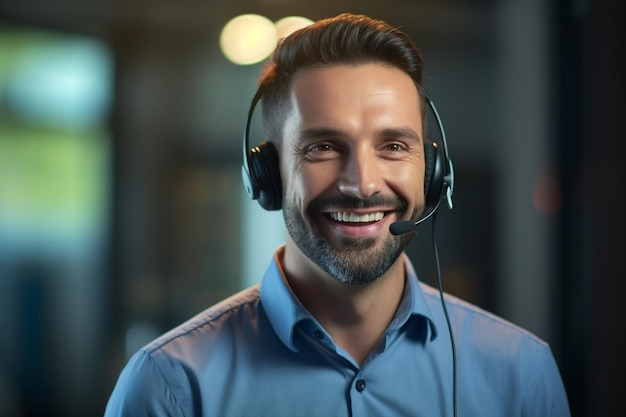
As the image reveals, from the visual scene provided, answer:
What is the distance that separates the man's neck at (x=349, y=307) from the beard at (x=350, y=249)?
2.2 inches

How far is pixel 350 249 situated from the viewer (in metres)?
1.08

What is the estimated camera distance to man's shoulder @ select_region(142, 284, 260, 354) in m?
1.13

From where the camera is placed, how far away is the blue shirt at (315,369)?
1093 mm

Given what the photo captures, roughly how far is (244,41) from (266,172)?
2.00 meters

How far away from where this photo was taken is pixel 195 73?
3.05 meters

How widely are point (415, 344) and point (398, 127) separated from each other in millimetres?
419

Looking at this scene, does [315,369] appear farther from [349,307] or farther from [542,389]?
[542,389]

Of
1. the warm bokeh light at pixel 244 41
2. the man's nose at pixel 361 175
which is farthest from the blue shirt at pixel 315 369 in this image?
the warm bokeh light at pixel 244 41

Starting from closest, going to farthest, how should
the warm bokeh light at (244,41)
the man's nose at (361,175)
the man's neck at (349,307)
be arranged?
1. the man's nose at (361,175)
2. the man's neck at (349,307)
3. the warm bokeh light at (244,41)

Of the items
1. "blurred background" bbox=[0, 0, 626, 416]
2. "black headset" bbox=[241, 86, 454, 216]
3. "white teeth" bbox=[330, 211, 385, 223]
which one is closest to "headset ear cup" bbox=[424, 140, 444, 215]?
"black headset" bbox=[241, 86, 454, 216]

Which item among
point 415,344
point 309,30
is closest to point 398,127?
point 309,30

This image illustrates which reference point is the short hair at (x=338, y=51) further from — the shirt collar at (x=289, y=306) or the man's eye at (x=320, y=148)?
the shirt collar at (x=289, y=306)

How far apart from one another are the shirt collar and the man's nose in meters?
0.24

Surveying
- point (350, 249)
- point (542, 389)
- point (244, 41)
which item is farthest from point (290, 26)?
point (244, 41)
